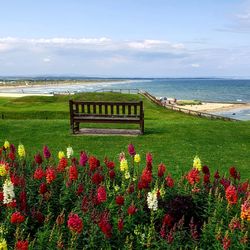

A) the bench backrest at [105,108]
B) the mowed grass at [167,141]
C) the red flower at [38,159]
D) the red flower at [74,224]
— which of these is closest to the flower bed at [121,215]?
the red flower at [74,224]

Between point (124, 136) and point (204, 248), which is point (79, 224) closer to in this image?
point (204, 248)

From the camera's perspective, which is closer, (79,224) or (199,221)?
(79,224)

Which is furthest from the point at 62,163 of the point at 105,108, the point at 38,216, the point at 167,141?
the point at 105,108

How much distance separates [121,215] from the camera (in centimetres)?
650

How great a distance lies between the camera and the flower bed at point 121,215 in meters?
5.93

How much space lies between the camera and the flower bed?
19.5 feet

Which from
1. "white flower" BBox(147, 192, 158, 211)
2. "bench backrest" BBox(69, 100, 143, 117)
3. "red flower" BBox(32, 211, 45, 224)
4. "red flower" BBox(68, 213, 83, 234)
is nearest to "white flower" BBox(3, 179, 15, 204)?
"red flower" BBox(32, 211, 45, 224)

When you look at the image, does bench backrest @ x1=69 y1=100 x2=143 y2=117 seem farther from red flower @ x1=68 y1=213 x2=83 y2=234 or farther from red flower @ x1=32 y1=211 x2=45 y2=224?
red flower @ x1=68 y1=213 x2=83 y2=234

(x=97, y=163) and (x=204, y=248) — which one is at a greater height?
(x=97, y=163)

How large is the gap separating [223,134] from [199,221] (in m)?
12.6

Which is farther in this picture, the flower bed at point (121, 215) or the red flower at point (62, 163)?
the red flower at point (62, 163)

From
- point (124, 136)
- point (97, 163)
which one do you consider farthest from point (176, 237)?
point (124, 136)

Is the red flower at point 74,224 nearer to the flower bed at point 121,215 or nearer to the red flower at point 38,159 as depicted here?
the flower bed at point 121,215

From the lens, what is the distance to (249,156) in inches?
596
